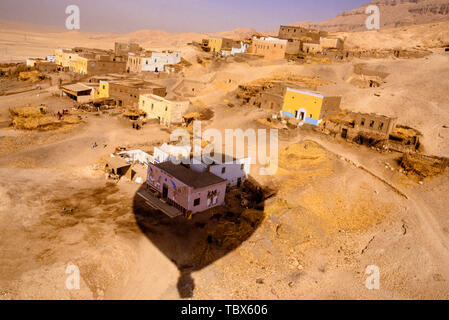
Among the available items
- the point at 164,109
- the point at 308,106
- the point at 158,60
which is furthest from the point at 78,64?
the point at 308,106

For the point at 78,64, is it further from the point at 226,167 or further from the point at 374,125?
the point at 374,125

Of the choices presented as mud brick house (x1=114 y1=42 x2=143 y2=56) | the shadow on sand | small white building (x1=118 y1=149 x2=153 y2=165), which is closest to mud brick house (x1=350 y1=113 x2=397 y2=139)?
the shadow on sand

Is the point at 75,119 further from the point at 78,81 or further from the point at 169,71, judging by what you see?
the point at 169,71

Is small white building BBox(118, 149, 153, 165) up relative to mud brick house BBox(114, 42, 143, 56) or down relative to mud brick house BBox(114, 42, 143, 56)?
down

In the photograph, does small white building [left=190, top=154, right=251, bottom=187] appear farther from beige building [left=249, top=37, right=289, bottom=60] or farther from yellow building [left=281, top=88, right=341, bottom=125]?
beige building [left=249, top=37, right=289, bottom=60]

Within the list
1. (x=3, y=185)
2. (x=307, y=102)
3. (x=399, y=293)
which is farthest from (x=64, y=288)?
(x=307, y=102)

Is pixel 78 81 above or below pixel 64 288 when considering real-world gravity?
above

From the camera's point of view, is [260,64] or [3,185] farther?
[260,64]
